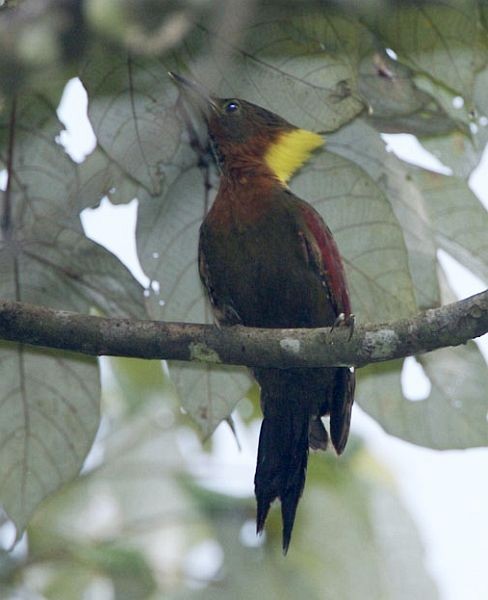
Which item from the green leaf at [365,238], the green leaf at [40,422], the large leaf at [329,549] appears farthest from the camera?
the large leaf at [329,549]

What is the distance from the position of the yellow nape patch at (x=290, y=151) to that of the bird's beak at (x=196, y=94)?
0.84ft

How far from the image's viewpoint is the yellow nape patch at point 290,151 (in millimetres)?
3418

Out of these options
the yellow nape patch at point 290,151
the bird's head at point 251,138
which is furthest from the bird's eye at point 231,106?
the yellow nape patch at point 290,151

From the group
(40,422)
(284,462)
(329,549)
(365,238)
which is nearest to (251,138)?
(365,238)

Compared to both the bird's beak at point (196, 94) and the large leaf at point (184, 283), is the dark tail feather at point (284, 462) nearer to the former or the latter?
the large leaf at point (184, 283)

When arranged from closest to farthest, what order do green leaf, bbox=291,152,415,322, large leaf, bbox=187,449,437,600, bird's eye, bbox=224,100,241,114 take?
green leaf, bbox=291,152,415,322 → bird's eye, bbox=224,100,241,114 → large leaf, bbox=187,449,437,600

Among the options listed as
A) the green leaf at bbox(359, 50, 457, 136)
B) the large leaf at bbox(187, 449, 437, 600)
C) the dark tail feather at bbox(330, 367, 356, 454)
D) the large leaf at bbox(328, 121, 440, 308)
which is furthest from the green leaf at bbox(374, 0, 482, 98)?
the large leaf at bbox(187, 449, 437, 600)

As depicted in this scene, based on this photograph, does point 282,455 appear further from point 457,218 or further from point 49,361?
point 457,218

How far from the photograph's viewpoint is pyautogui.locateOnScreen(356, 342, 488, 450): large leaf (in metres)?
3.20

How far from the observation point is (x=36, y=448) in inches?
123

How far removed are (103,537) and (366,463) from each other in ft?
4.91

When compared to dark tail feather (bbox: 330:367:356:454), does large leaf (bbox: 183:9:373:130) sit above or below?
above

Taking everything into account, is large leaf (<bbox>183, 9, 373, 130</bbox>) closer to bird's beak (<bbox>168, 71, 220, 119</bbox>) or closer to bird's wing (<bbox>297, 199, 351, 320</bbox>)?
bird's beak (<bbox>168, 71, 220, 119</bbox>)

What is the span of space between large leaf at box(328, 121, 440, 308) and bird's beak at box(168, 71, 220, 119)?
1.50ft
